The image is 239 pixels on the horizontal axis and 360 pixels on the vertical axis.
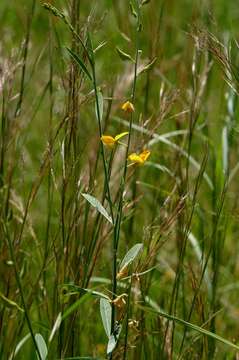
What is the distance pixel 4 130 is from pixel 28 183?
128 centimetres

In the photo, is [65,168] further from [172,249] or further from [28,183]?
[28,183]

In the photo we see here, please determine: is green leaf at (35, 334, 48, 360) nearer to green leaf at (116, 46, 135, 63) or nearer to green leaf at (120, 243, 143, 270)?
green leaf at (120, 243, 143, 270)

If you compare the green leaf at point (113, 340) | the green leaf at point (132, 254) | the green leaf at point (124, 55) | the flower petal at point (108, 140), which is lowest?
the green leaf at point (113, 340)

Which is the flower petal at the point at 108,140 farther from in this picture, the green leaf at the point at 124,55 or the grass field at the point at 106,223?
the green leaf at the point at 124,55

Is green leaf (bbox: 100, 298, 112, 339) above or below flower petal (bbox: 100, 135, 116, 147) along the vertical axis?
below

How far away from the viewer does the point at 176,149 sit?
6.94 feet

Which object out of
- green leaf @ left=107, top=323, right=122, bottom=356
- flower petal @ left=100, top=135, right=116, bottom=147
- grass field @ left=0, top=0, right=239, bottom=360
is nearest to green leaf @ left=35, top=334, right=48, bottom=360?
grass field @ left=0, top=0, right=239, bottom=360

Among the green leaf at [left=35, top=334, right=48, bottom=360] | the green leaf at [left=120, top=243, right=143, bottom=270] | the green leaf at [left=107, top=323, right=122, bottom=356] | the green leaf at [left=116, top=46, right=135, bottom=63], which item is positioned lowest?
the green leaf at [left=35, top=334, right=48, bottom=360]

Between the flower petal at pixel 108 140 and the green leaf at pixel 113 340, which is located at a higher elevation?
the flower petal at pixel 108 140

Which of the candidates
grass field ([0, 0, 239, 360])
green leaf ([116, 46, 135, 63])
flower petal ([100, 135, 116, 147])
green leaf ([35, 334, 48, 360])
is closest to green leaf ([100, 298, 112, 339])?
grass field ([0, 0, 239, 360])

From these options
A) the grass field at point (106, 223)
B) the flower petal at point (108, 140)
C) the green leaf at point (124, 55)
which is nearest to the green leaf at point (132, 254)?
the grass field at point (106, 223)

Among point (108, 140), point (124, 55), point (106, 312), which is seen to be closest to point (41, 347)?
point (106, 312)

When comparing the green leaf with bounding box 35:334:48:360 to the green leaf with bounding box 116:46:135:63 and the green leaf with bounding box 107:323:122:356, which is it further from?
the green leaf with bounding box 116:46:135:63

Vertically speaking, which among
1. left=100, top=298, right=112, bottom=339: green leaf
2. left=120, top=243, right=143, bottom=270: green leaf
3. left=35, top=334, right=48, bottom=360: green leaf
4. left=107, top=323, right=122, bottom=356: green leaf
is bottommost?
left=35, top=334, right=48, bottom=360: green leaf
